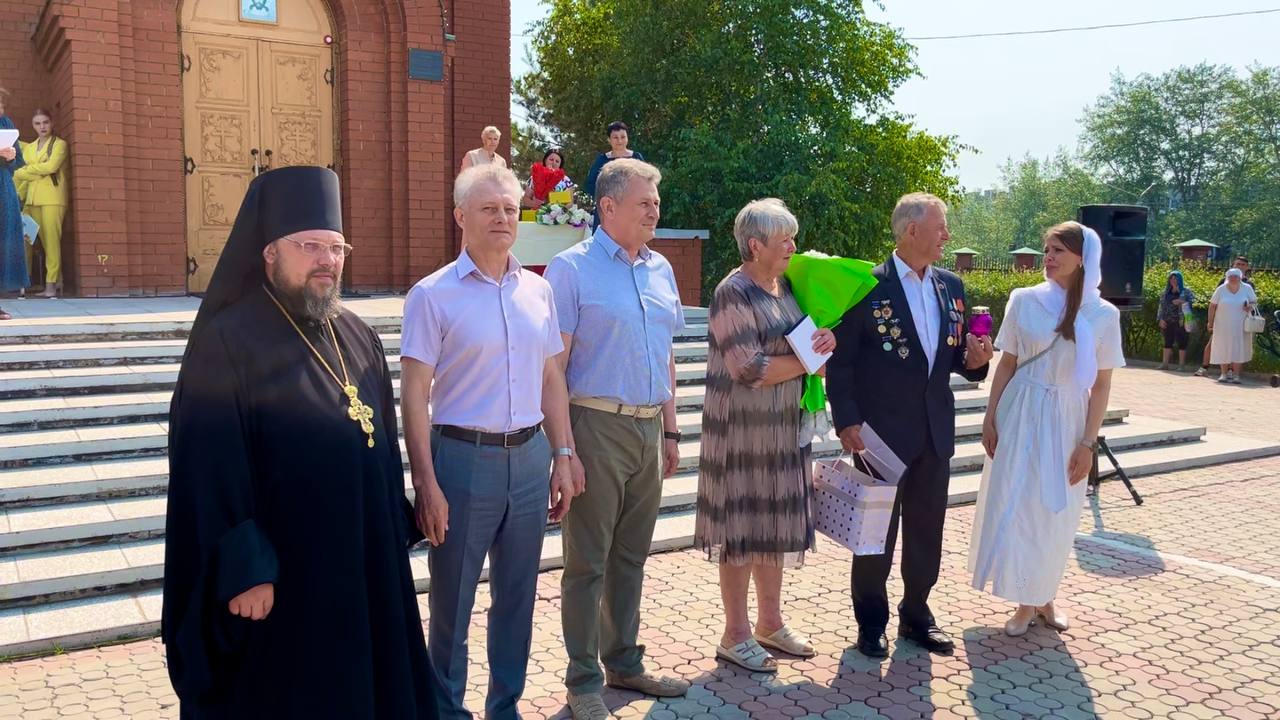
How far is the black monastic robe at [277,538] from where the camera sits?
2494mm

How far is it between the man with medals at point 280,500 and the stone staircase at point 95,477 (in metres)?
2.35

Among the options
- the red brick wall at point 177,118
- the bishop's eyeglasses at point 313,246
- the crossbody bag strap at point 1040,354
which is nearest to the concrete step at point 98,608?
→ the crossbody bag strap at point 1040,354

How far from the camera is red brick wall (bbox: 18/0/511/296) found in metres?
9.90

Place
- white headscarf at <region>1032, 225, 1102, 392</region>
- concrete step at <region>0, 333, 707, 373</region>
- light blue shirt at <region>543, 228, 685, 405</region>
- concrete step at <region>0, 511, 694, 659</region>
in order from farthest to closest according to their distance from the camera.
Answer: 1. concrete step at <region>0, 333, 707, 373</region>
2. white headscarf at <region>1032, 225, 1102, 392</region>
3. concrete step at <region>0, 511, 694, 659</region>
4. light blue shirt at <region>543, 228, 685, 405</region>

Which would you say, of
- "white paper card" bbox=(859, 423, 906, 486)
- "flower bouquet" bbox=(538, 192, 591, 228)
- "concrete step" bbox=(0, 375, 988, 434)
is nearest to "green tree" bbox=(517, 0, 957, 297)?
"flower bouquet" bbox=(538, 192, 591, 228)

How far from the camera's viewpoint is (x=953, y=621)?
500 cm

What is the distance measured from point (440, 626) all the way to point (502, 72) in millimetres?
9968

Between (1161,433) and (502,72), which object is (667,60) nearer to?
(502,72)

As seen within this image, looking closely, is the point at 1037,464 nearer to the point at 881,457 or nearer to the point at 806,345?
the point at 881,457

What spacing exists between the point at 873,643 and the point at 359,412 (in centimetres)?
275

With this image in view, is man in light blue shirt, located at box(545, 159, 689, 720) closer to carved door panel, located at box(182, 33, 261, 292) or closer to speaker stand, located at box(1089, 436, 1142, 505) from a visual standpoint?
speaker stand, located at box(1089, 436, 1142, 505)

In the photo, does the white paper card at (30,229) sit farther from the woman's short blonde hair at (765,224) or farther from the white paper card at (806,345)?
the white paper card at (806,345)

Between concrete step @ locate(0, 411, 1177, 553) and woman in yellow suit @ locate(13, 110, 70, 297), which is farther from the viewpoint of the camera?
woman in yellow suit @ locate(13, 110, 70, 297)

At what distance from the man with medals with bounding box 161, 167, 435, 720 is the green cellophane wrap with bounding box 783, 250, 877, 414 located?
6.69 feet
